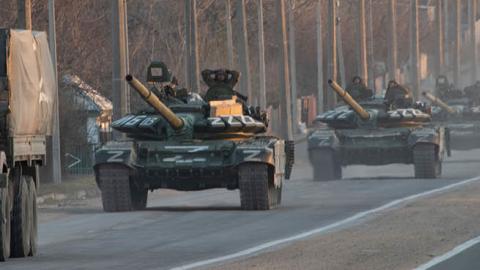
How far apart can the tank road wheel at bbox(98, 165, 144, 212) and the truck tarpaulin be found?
23.9 ft

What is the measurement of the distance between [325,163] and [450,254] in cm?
2217

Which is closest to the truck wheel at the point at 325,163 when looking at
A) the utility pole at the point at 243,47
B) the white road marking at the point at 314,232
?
the white road marking at the point at 314,232

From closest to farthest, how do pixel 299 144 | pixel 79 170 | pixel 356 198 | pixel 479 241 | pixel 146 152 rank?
pixel 479 241
pixel 146 152
pixel 356 198
pixel 79 170
pixel 299 144

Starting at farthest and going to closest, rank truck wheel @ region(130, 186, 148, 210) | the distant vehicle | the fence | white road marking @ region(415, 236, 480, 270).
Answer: the fence, truck wheel @ region(130, 186, 148, 210), the distant vehicle, white road marking @ region(415, 236, 480, 270)

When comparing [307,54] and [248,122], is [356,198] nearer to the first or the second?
[248,122]

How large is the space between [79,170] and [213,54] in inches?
1059

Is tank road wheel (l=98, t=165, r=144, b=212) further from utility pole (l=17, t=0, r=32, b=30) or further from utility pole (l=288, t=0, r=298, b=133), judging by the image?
utility pole (l=288, t=0, r=298, b=133)

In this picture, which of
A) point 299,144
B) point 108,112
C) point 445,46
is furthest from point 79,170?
point 445,46

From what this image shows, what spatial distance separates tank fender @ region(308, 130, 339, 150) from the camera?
40219mm

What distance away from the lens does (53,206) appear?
31.9 meters

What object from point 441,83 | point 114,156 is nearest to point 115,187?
point 114,156

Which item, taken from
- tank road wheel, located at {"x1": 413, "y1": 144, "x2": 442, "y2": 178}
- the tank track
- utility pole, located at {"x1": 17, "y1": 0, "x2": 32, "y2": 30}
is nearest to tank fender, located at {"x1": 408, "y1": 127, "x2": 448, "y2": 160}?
tank road wheel, located at {"x1": 413, "y1": 144, "x2": 442, "y2": 178}

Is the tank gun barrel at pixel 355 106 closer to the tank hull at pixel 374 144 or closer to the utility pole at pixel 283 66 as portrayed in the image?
the tank hull at pixel 374 144

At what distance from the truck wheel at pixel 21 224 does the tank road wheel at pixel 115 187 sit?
860 centimetres
